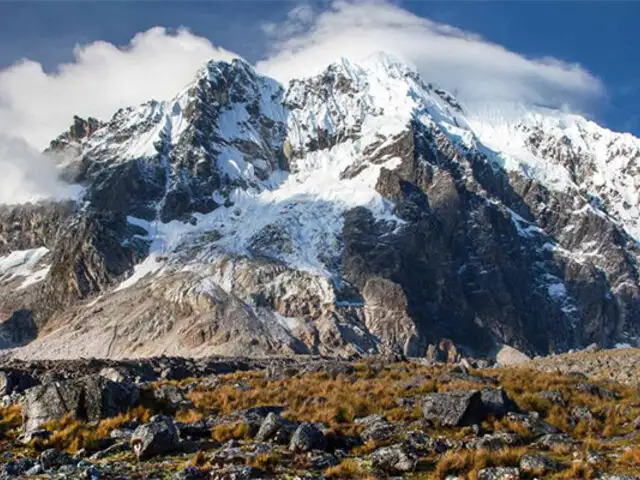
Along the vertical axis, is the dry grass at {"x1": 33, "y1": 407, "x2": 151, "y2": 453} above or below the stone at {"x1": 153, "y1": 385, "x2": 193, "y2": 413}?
below

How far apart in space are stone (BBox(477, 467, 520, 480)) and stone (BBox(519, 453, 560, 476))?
41cm

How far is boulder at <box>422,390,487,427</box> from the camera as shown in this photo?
2305 cm

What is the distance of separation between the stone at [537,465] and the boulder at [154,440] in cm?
826

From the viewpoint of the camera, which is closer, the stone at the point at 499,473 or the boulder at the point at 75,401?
the stone at the point at 499,473

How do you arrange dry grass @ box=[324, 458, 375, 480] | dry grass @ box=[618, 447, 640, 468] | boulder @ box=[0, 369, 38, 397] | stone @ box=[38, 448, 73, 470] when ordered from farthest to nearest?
boulder @ box=[0, 369, 38, 397] < dry grass @ box=[618, 447, 640, 468] < stone @ box=[38, 448, 73, 470] < dry grass @ box=[324, 458, 375, 480]

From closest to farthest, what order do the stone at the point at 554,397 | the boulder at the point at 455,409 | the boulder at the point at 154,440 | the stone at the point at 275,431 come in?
the boulder at the point at 154,440, the stone at the point at 275,431, the boulder at the point at 455,409, the stone at the point at 554,397

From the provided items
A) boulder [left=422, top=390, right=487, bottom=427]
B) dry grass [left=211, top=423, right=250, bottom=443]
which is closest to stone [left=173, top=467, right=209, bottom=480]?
dry grass [left=211, top=423, right=250, bottom=443]

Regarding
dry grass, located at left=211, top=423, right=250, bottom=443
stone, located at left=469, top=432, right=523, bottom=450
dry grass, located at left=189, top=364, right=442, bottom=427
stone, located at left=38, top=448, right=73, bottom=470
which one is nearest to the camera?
stone, located at left=38, top=448, right=73, bottom=470

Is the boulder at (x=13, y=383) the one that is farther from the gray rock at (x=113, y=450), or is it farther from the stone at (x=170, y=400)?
the gray rock at (x=113, y=450)

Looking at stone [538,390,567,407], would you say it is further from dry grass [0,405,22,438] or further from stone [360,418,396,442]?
dry grass [0,405,22,438]

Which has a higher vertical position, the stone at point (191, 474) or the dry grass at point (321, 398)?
the dry grass at point (321, 398)

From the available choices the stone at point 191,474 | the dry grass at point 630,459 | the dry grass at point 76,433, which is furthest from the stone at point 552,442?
the dry grass at point 76,433

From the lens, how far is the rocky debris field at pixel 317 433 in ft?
55.0

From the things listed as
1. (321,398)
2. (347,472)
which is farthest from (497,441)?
(321,398)
